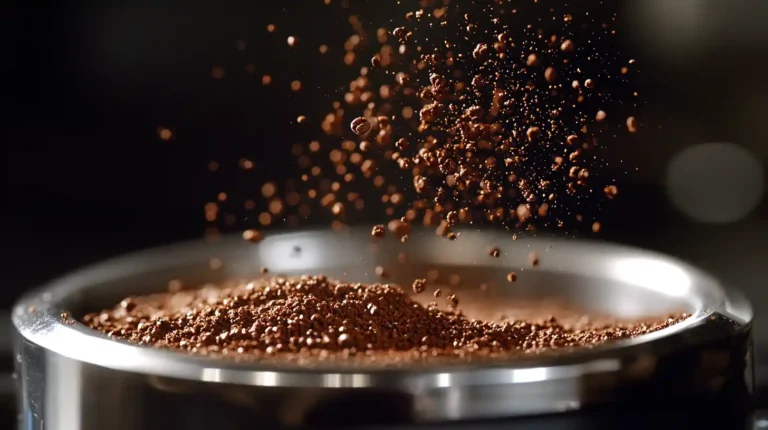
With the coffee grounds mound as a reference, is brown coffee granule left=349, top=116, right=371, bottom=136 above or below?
above

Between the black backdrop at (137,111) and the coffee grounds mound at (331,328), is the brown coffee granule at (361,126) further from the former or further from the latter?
the black backdrop at (137,111)

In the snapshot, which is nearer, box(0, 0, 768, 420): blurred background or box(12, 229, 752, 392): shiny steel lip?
box(12, 229, 752, 392): shiny steel lip

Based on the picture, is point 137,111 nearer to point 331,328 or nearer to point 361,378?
point 331,328

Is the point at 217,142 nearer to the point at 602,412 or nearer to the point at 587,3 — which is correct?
the point at 587,3

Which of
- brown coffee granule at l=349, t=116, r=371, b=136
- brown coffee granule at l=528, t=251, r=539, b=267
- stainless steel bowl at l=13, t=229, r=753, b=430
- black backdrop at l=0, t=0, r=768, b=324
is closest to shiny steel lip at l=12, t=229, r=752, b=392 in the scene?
stainless steel bowl at l=13, t=229, r=753, b=430

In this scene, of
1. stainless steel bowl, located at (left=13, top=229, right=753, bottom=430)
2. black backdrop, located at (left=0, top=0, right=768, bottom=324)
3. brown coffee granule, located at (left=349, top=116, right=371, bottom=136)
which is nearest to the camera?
stainless steel bowl, located at (left=13, top=229, right=753, bottom=430)

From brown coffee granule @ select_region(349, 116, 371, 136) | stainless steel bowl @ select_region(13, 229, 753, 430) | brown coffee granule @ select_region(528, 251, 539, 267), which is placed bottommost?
stainless steel bowl @ select_region(13, 229, 753, 430)

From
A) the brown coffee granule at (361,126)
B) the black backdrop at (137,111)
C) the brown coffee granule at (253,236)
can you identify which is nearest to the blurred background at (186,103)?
the black backdrop at (137,111)

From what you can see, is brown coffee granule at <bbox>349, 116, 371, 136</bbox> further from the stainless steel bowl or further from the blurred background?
the blurred background
